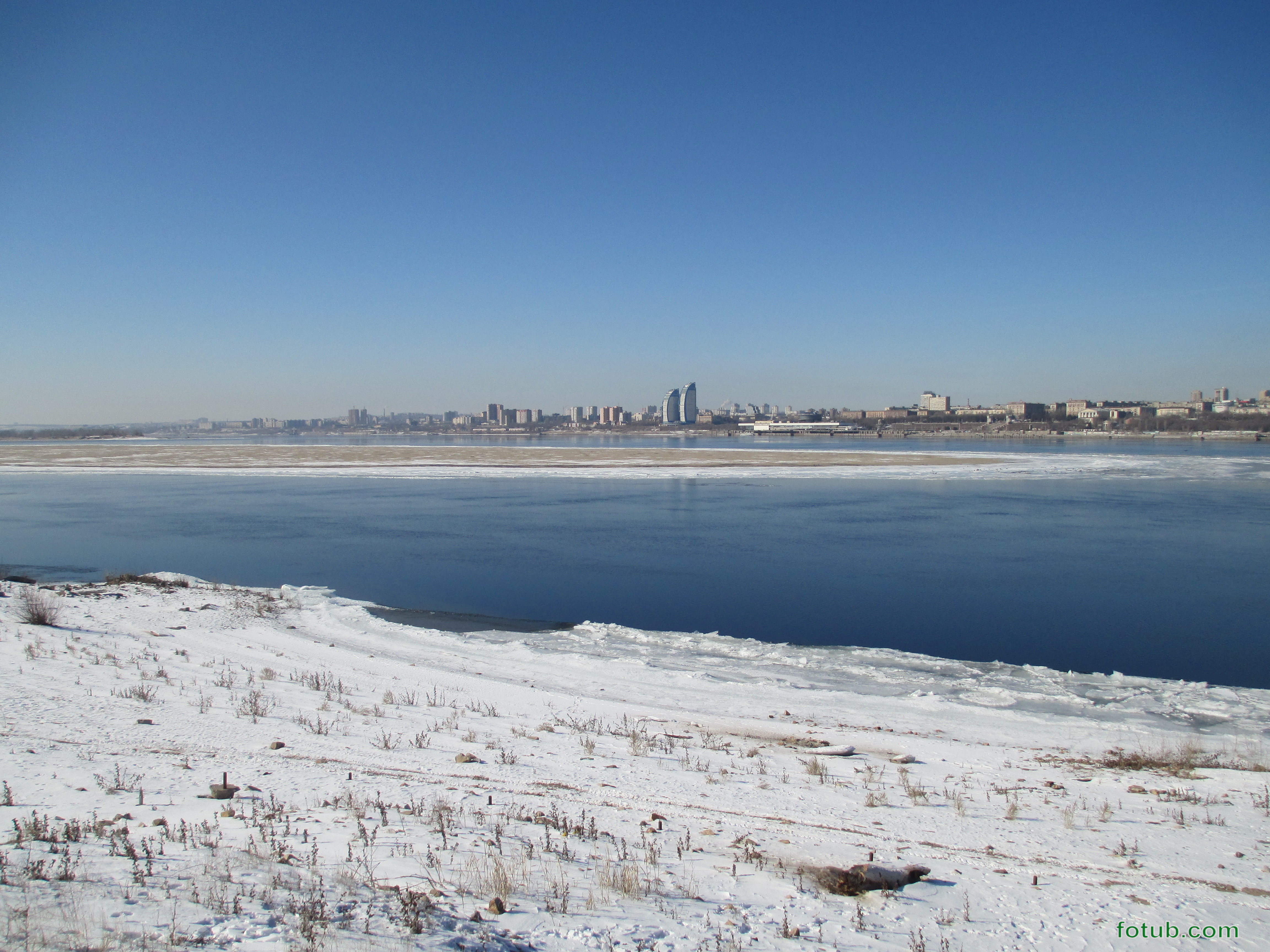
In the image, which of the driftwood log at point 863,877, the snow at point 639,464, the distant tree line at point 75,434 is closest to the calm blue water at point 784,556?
the snow at point 639,464

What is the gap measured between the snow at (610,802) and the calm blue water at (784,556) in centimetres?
219

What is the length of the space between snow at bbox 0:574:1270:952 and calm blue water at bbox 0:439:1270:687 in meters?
2.19

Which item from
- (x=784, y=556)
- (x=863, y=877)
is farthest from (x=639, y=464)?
(x=863, y=877)

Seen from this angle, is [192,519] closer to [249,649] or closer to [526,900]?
[249,649]

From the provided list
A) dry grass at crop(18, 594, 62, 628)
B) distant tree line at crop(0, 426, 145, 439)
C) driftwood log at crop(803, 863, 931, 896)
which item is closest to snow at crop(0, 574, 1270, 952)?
driftwood log at crop(803, 863, 931, 896)

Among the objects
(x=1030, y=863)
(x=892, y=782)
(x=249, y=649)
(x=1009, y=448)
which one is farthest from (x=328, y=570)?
(x=1009, y=448)

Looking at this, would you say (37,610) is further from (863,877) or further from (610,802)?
(863,877)

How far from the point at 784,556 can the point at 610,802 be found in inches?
488

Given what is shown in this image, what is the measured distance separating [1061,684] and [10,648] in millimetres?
12121

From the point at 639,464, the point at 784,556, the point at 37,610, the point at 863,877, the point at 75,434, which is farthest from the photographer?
the point at 75,434

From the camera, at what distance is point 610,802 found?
513 centimetres

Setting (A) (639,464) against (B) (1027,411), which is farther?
(B) (1027,411)

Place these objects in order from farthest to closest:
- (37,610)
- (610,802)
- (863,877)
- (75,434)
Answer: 1. (75,434)
2. (37,610)
3. (610,802)
4. (863,877)

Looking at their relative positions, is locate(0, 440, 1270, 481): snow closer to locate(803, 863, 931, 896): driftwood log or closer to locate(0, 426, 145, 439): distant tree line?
locate(803, 863, 931, 896): driftwood log
